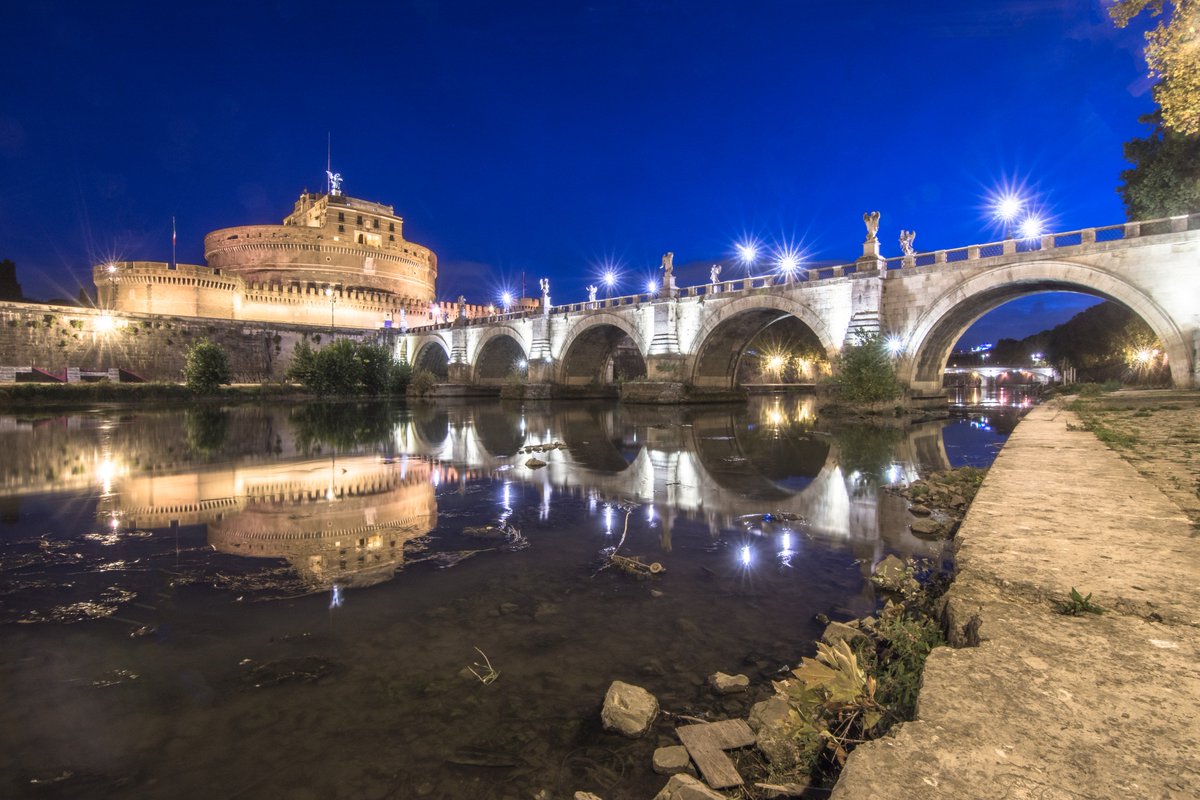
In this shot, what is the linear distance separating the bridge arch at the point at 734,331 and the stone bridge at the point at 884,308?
0.07 m

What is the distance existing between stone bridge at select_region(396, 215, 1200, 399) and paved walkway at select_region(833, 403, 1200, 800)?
67.5 feet

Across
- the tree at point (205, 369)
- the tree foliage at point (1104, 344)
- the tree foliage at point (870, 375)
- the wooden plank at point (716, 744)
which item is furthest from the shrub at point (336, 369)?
the tree foliage at point (1104, 344)

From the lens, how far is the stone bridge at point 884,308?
18.3m

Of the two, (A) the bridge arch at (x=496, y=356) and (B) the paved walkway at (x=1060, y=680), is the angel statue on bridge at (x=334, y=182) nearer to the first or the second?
(A) the bridge arch at (x=496, y=356)

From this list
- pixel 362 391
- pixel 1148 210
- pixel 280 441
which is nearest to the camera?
pixel 280 441

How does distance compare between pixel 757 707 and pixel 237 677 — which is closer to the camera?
pixel 757 707

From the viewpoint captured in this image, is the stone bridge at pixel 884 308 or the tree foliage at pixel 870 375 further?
the tree foliage at pixel 870 375

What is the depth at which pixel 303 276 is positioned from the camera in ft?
224

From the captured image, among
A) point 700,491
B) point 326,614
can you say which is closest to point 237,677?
point 326,614

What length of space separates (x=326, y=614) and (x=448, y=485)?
546 cm

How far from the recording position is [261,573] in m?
5.12

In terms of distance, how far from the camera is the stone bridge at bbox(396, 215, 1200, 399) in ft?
60.2

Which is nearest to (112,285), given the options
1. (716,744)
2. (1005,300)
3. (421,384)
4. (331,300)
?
(331,300)

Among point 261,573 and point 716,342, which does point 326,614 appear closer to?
point 261,573
